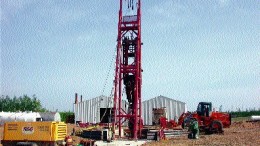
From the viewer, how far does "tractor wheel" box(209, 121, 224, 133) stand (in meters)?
26.9

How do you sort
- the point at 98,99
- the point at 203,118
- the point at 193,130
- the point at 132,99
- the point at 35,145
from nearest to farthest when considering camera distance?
the point at 35,145 → the point at 193,130 → the point at 132,99 → the point at 203,118 → the point at 98,99

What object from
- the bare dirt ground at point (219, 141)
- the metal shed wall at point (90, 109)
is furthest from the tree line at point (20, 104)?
the bare dirt ground at point (219, 141)

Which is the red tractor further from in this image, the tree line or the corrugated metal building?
the tree line

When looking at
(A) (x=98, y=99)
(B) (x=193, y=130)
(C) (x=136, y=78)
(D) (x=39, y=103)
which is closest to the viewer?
(B) (x=193, y=130)

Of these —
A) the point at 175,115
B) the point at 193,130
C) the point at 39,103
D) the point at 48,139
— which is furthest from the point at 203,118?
the point at 39,103

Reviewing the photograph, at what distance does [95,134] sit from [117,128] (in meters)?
2.61

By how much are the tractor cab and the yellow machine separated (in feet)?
52.4

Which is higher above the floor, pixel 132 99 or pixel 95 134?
pixel 132 99

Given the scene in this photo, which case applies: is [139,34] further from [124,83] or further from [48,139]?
[48,139]

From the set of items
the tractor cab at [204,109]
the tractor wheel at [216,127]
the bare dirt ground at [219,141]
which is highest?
the tractor cab at [204,109]

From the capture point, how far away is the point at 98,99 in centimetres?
4381

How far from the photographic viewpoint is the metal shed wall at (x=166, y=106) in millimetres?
41219

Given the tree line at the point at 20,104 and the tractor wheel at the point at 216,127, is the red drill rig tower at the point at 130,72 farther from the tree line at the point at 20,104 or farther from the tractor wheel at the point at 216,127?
the tree line at the point at 20,104

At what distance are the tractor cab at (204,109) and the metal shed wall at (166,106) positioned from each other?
484 inches
